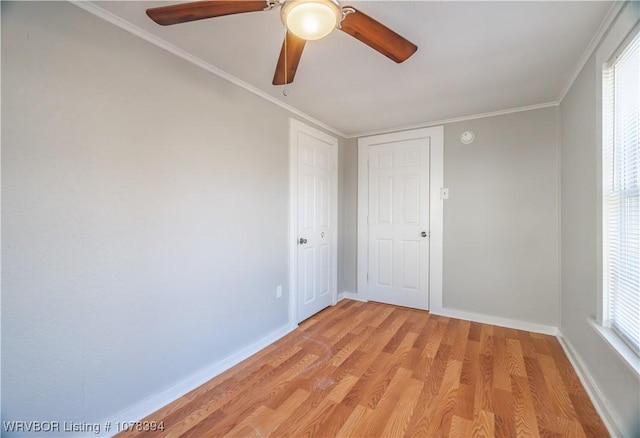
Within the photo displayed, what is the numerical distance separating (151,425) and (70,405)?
0.43 meters

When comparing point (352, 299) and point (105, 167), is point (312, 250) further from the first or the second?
point (105, 167)

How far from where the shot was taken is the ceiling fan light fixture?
40.8 inches

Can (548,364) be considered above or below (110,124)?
below

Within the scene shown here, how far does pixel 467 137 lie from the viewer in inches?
118

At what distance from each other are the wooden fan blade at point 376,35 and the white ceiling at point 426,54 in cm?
27

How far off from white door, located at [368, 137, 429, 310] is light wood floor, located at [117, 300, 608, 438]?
787 millimetres

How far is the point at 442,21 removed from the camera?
150 cm

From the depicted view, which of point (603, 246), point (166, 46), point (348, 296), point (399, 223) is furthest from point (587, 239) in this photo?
point (166, 46)

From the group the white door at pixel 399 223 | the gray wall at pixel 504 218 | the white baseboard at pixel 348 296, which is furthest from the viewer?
the white baseboard at pixel 348 296

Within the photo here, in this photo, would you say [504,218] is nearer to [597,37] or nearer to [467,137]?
[467,137]

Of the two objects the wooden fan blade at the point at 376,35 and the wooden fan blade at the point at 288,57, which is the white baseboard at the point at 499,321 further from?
the wooden fan blade at the point at 288,57

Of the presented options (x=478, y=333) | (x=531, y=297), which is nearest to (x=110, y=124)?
(x=478, y=333)

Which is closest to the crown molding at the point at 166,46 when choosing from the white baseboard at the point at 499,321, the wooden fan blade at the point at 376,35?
the wooden fan blade at the point at 376,35

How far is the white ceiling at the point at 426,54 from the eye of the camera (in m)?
1.44
